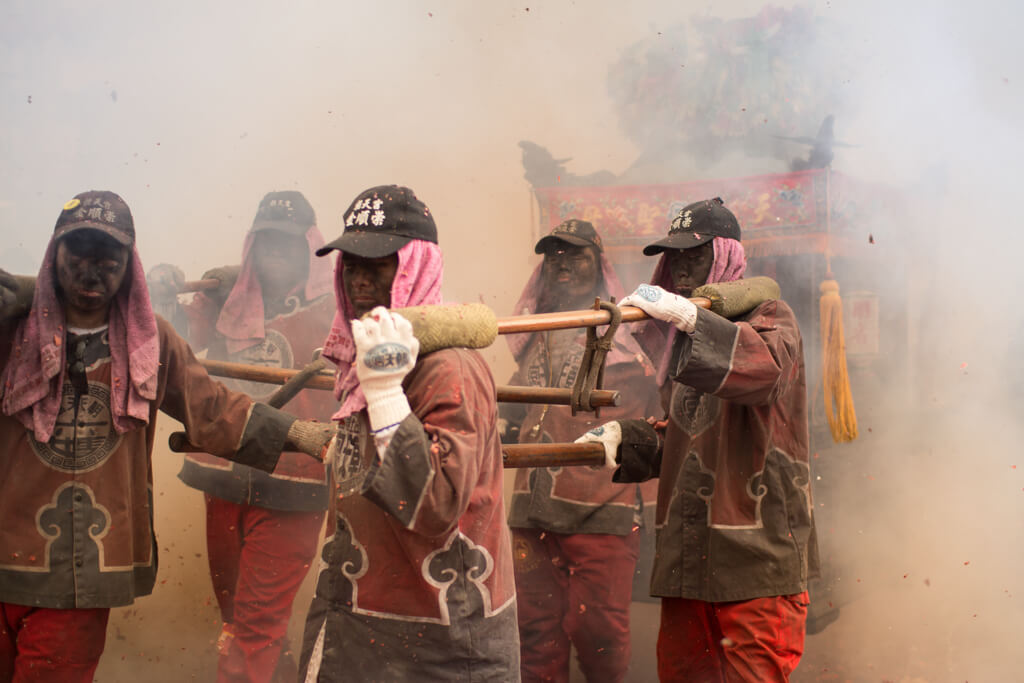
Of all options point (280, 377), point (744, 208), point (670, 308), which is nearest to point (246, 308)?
point (280, 377)

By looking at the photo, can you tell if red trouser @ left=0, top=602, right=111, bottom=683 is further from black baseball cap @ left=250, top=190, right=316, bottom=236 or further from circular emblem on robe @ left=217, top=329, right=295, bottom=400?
black baseball cap @ left=250, top=190, right=316, bottom=236

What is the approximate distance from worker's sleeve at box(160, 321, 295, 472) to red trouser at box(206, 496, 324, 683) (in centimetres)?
120

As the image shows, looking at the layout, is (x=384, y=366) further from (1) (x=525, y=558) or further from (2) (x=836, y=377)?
(2) (x=836, y=377)

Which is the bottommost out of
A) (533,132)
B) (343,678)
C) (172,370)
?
(343,678)

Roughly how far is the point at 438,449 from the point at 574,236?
2.65 meters

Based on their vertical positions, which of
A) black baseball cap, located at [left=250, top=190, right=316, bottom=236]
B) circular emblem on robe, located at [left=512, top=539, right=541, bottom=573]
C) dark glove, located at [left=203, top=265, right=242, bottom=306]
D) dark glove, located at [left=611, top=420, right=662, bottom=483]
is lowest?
circular emblem on robe, located at [left=512, top=539, right=541, bottom=573]

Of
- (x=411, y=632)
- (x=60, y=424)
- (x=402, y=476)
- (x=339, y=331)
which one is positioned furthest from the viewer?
(x=60, y=424)

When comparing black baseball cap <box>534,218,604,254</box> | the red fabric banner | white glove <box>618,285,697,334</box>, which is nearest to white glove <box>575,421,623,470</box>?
white glove <box>618,285,697,334</box>

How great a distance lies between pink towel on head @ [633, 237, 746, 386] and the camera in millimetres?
3393

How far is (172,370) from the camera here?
3170 millimetres

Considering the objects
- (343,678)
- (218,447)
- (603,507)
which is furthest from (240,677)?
(343,678)

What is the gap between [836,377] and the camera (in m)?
5.16

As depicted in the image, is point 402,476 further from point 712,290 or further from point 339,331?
point 712,290

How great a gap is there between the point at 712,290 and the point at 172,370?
75.4 inches
